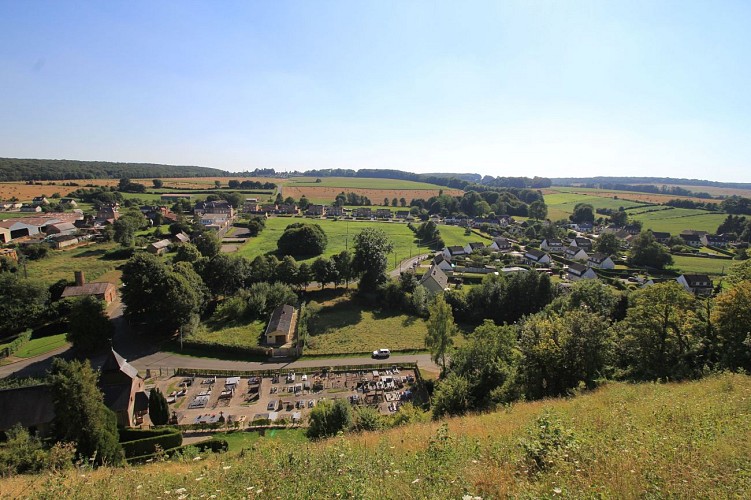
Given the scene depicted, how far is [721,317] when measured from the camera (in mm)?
18375

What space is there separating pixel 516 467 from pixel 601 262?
68502mm

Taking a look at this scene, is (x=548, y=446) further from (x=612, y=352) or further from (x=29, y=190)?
(x=29, y=190)

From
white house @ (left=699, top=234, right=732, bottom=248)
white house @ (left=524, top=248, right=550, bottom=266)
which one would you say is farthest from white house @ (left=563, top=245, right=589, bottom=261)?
white house @ (left=699, top=234, right=732, bottom=248)

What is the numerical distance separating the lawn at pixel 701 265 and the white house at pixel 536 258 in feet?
68.0

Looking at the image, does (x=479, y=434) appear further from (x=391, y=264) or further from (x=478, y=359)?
(x=391, y=264)

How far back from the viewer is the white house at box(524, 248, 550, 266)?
Answer: 6850 cm

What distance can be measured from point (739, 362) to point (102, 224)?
3994 inches

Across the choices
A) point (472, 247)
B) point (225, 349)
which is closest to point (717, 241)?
point (472, 247)

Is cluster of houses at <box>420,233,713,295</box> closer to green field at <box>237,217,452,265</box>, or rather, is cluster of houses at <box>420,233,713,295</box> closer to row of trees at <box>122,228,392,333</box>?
green field at <box>237,217,452,265</box>

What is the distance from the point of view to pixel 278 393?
2745 cm

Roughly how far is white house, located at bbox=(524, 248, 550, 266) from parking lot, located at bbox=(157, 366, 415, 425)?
46744 millimetres

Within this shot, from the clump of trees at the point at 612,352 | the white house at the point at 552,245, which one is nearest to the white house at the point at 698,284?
the white house at the point at 552,245

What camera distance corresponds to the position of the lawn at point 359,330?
117ft

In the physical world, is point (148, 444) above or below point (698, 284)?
below
